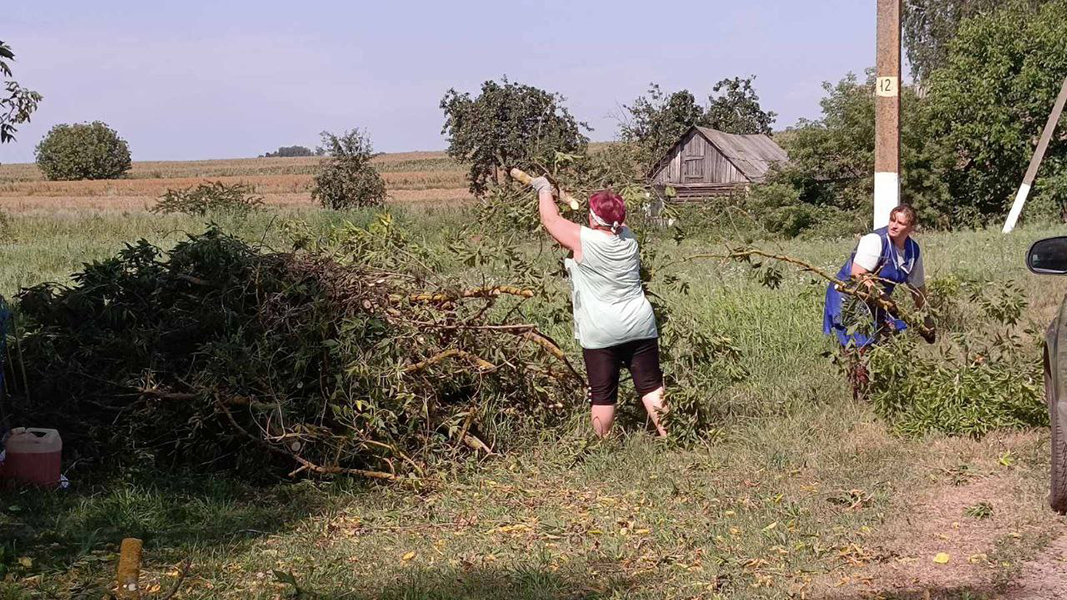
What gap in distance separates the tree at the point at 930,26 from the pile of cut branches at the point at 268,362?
43.7 metres

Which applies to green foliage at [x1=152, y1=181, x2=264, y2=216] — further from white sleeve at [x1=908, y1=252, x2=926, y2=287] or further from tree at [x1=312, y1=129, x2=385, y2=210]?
white sleeve at [x1=908, y1=252, x2=926, y2=287]

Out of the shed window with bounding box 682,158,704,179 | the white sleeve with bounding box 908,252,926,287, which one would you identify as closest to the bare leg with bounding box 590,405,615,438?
the white sleeve with bounding box 908,252,926,287

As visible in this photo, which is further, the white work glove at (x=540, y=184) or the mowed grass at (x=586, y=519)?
the white work glove at (x=540, y=184)

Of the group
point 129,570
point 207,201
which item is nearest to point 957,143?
point 207,201

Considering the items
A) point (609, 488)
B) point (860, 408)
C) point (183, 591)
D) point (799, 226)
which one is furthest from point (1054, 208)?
point (183, 591)

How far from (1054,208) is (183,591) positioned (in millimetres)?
28381

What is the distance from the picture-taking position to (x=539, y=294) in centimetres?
786

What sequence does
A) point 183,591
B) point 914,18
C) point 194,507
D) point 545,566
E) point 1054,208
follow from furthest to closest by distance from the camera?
point 914,18
point 1054,208
point 194,507
point 545,566
point 183,591

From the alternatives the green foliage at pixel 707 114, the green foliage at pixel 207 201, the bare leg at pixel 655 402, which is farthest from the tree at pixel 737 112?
the bare leg at pixel 655 402

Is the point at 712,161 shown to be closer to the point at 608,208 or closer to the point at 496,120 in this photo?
the point at 496,120

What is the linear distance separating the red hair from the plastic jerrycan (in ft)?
11.4

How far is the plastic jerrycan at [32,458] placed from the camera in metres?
Answer: 6.52

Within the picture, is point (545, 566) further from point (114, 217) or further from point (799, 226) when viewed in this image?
point (114, 217)

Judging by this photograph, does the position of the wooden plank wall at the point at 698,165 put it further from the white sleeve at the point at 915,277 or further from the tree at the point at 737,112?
the white sleeve at the point at 915,277
